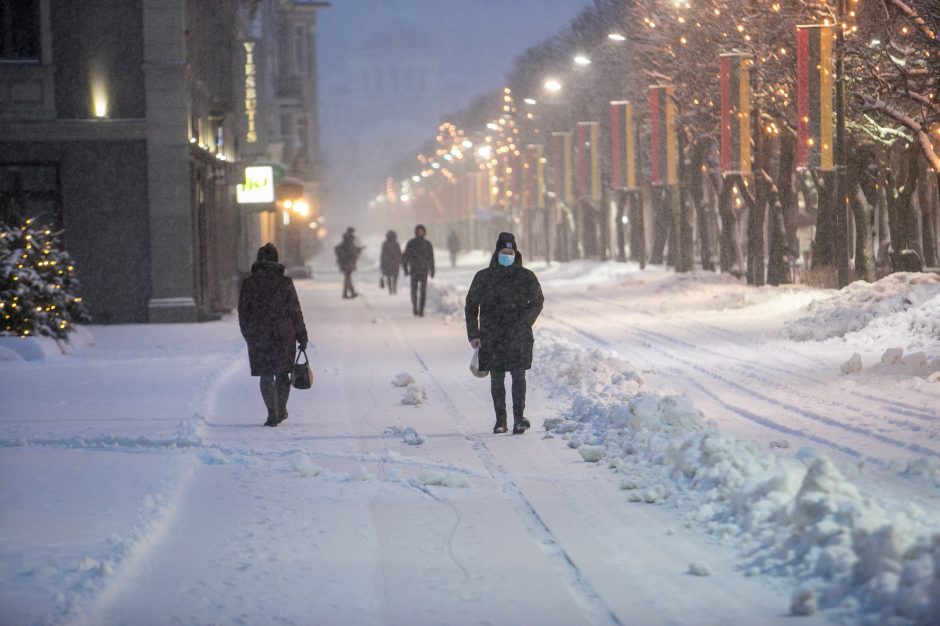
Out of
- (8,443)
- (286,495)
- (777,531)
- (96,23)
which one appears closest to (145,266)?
(96,23)

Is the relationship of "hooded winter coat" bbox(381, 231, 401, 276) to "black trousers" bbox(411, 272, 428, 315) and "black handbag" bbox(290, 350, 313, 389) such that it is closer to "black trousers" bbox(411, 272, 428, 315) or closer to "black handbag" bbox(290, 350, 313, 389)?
"black trousers" bbox(411, 272, 428, 315)

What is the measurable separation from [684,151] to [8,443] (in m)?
41.2

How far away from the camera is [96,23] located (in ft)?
101

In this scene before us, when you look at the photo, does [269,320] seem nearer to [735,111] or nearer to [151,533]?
[151,533]

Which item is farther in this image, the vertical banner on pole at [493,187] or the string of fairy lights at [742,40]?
the vertical banner on pole at [493,187]

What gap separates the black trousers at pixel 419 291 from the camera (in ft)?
108

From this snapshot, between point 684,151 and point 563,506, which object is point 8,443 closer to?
point 563,506

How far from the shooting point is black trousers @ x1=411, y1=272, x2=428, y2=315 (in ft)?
108

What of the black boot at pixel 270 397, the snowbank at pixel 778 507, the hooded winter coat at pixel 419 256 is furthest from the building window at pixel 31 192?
the snowbank at pixel 778 507

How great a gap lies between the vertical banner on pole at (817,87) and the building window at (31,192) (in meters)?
14.4

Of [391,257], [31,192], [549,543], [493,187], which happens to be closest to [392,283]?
[391,257]

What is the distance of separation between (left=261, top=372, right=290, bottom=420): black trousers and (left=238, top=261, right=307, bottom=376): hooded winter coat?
9 centimetres

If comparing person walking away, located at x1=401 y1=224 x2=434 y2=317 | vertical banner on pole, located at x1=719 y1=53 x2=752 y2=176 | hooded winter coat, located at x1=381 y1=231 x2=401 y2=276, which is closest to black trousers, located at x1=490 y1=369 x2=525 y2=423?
person walking away, located at x1=401 y1=224 x2=434 y2=317

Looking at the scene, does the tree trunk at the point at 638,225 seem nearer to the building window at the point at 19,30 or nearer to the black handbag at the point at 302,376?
the building window at the point at 19,30
